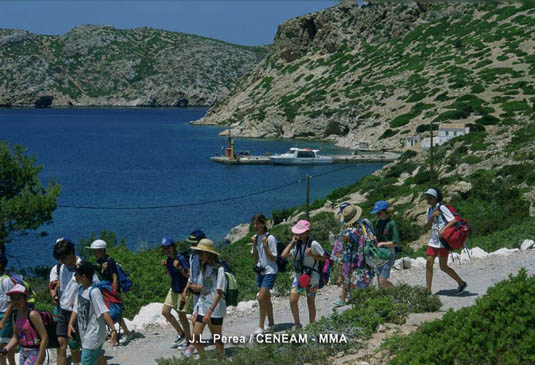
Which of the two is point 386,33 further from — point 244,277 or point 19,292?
point 19,292

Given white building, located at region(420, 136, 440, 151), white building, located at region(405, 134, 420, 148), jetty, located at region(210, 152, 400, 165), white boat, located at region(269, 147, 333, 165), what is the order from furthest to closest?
white boat, located at region(269, 147, 333, 165), jetty, located at region(210, 152, 400, 165), white building, located at region(405, 134, 420, 148), white building, located at region(420, 136, 440, 151)

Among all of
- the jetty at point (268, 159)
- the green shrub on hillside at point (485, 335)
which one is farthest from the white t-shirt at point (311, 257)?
the jetty at point (268, 159)

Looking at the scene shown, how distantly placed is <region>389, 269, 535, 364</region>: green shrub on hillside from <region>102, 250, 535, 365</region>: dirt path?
2.59m

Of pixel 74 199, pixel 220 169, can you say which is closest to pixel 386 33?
pixel 220 169

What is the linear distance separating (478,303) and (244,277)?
798cm

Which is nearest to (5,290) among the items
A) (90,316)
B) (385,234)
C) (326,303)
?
(90,316)

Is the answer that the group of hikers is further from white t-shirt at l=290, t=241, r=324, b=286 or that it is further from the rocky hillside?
the rocky hillside

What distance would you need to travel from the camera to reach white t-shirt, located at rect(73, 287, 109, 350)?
6.92 m

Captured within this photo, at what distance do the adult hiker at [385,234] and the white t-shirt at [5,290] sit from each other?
5.05 meters

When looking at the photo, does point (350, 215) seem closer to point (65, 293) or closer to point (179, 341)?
point (179, 341)

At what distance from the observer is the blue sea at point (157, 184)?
39406mm

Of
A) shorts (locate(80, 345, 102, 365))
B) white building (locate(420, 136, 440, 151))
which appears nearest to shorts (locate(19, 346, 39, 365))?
shorts (locate(80, 345, 102, 365))

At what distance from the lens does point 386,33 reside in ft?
385

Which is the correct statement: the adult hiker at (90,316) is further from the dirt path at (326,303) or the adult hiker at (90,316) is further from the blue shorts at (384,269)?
the blue shorts at (384,269)
